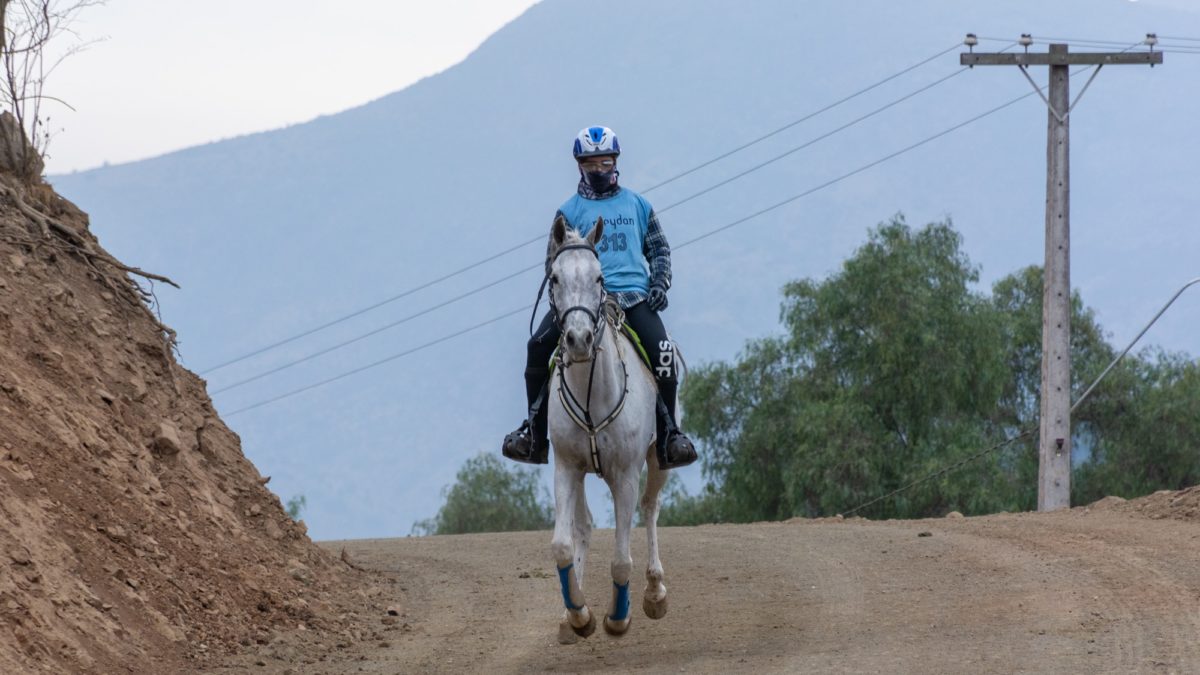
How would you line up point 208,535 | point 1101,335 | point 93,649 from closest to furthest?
point 93,649
point 208,535
point 1101,335

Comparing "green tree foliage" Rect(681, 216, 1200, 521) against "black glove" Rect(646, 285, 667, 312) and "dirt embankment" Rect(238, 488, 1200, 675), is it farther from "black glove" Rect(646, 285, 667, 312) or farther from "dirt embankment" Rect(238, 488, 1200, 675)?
"black glove" Rect(646, 285, 667, 312)

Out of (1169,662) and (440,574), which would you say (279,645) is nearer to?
(440,574)

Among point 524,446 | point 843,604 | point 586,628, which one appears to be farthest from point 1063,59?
point 586,628

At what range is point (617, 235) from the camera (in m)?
12.7

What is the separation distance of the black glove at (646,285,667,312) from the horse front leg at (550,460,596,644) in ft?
4.89

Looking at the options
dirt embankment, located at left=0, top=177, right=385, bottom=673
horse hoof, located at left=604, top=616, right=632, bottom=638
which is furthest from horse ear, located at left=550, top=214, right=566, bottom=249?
dirt embankment, located at left=0, top=177, right=385, bottom=673

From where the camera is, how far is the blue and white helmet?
12570mm

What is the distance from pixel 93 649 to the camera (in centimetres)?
1060

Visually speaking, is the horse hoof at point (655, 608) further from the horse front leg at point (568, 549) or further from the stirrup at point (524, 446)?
the stirrup at point (524, 446)

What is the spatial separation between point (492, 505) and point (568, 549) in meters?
51.7

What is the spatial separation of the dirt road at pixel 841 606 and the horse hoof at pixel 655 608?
0.66 feet

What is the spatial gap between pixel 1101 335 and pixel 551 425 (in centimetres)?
4132

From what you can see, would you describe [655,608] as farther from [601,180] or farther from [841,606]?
[601,180]

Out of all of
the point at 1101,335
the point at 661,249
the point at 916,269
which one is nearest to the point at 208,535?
the point at 661,249
